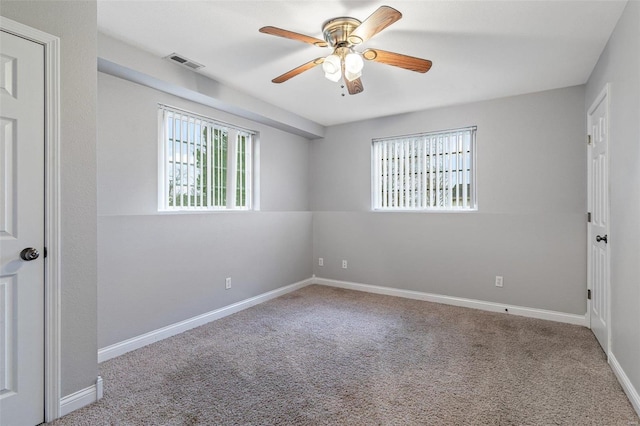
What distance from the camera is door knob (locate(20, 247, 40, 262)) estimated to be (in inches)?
66.3

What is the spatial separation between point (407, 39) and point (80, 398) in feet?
10.5

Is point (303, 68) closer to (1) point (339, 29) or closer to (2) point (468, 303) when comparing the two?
(1) point (339, 29)

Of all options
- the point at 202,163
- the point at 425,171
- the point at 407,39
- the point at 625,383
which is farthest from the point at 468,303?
the point at 202,163

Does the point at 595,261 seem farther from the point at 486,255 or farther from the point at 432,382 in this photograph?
the point at 432,382

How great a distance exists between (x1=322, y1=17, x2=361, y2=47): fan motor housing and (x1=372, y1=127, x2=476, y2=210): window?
2371mm

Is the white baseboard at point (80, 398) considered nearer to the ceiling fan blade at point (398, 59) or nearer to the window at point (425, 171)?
the ceiling fan blade at point (398, 59)

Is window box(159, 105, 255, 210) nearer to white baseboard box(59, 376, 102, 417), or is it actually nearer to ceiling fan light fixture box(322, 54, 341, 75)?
white baseboard box(59, 376, 102, 417)

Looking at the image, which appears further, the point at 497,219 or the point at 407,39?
the point at 497,219

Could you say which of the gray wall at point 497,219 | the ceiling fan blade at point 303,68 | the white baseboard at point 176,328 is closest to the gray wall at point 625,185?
the gray wall at point 497,219

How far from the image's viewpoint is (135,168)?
9.33 ft

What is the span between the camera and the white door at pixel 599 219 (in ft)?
8.36

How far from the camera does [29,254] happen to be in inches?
67.0

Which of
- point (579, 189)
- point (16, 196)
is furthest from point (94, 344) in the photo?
point (579, 189)

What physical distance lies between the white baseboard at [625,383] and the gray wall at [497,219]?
3.74 ft
